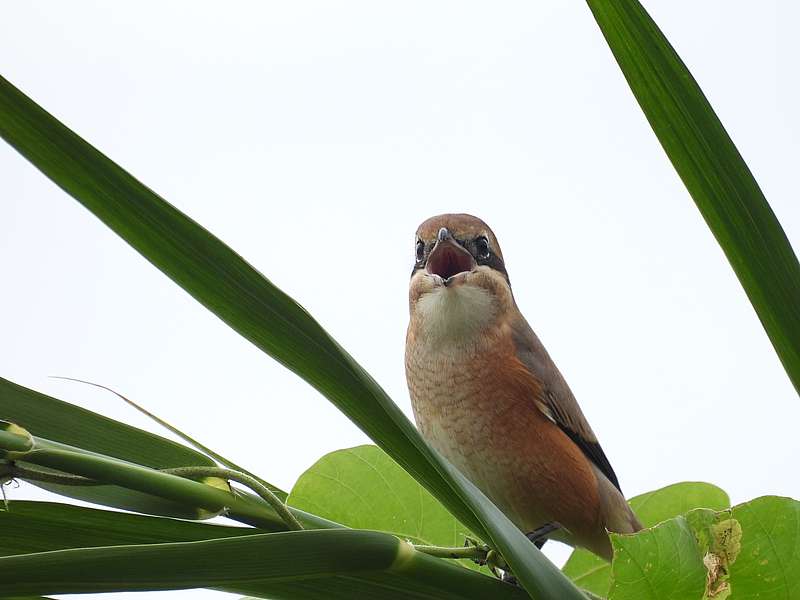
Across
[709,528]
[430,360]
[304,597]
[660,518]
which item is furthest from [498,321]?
[304,597]

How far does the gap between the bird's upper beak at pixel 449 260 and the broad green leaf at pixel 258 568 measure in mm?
1869

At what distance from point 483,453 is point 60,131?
6.16 feet

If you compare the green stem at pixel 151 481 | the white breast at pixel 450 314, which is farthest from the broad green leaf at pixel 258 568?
the white breast at pixel 450 314

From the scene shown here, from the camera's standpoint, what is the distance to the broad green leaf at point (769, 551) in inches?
49.0

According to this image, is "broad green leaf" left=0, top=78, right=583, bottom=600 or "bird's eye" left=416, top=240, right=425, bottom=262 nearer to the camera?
"broad green leaf" left=0, top=78, right=583, bottom=600

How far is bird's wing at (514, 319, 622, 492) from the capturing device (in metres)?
2.98

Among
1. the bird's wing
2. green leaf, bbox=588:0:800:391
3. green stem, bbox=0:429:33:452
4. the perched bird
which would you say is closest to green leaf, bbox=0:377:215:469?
green stem, bbox=0:429:33:452

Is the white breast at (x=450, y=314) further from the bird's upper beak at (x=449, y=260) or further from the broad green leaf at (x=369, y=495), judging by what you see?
the broad green leaf at (x=369, y=495)

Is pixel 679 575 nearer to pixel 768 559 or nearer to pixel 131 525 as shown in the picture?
pixel 768 559

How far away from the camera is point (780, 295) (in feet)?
3.85

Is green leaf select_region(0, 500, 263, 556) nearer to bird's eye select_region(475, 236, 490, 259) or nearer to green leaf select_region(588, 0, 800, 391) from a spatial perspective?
green leaf select_region(588, 0, 800, 391)

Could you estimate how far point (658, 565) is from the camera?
1213 millimetres

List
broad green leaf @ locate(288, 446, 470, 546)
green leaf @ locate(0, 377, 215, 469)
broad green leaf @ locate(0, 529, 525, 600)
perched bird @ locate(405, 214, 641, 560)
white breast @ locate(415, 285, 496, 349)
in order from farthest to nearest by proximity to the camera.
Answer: white breast @ locate(415, 285, 496, 349) → perched bird @ locate(405, 214, 641, 560) → broad green leaf @ locate(288, 446, 470, 546) → green leaf @ locate(0, 377, 215, 469) → broad green leaf @ locate(0, 529, 525, 600)

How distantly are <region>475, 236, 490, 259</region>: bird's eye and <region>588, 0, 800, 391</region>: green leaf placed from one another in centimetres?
174
